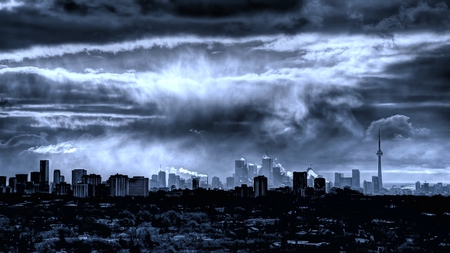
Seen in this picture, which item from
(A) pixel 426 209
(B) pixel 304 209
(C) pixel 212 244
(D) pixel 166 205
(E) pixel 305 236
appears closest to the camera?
(C) pixel 212 244

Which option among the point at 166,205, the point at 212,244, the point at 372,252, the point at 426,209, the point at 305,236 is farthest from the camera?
the point at 166,205

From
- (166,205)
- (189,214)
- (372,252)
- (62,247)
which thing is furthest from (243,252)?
(166,205)

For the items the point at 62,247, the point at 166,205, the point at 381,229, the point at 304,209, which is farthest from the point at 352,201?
the point at 62,247

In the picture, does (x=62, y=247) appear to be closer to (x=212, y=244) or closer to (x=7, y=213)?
(x=212, y=244)

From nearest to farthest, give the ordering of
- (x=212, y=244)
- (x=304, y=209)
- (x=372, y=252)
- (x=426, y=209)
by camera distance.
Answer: (x=372, y=252) → (x=212, y=244) → (x=426, y=209) → (x=304, y=209)

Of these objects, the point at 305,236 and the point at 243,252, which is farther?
the point at 305,236

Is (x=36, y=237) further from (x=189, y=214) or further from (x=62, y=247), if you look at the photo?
(x=189, y=214)
